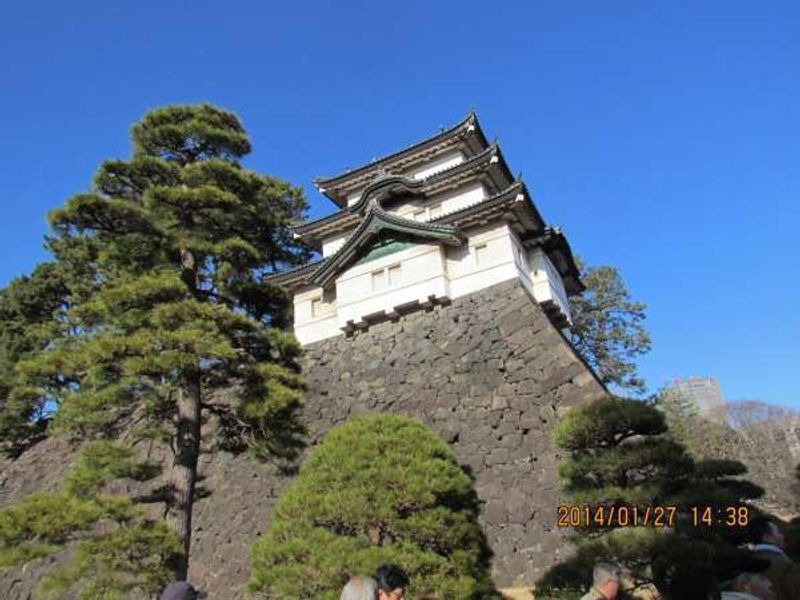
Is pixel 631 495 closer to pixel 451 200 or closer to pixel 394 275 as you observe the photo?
pixel 394 275

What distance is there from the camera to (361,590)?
11.9ft

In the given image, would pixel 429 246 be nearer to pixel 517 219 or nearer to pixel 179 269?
pixel 517 219

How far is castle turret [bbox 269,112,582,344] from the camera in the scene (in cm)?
1388

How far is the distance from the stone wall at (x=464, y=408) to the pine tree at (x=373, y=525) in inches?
100

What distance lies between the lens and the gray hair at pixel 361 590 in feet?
11.8

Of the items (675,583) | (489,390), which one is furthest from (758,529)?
(489,390)

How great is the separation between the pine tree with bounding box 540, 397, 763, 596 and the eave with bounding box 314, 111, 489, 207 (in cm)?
1308

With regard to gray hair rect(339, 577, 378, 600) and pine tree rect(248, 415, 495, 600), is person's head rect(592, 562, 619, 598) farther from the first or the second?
pine tree rect(248, 415, 495, 600)

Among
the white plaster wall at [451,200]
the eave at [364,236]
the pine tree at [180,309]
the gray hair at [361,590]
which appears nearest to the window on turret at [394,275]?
the eave at [364,236]

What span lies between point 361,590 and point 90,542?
469 centimetres

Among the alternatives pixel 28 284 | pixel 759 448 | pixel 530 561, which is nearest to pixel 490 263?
pixel 530 561

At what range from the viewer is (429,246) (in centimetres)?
1430

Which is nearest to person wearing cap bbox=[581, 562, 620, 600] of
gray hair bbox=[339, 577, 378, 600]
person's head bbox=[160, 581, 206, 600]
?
gray hair bbox=[339, 577, 378, 600]
